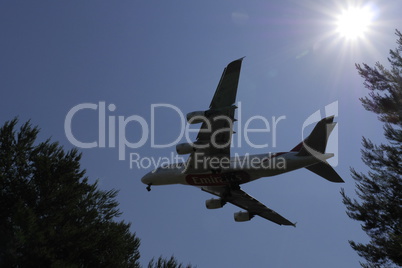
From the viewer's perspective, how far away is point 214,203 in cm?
3328

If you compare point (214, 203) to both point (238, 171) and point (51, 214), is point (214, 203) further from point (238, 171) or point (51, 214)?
point (51, 214)

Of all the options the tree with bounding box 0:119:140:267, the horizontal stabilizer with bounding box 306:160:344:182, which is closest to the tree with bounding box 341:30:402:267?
the horizontal stabilizer with bounding box 306:160:344:182

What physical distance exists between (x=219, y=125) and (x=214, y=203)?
8.81m

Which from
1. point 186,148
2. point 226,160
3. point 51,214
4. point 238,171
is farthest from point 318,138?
point 51,214

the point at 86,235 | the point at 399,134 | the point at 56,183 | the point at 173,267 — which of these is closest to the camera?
the point at 399,134

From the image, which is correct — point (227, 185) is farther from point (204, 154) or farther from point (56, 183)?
point (56, 183)

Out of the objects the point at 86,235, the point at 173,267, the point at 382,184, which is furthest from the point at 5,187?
the point at 382,184

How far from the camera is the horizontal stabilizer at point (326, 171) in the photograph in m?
27.5

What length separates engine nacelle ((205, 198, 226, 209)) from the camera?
33.1 metres

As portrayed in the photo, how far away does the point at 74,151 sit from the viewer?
31312 mm

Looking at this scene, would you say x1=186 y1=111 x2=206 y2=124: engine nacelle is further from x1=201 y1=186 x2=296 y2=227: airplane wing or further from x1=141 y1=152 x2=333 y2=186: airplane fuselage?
x1=201 y1=186 x2=296 y2=227: airplane wing

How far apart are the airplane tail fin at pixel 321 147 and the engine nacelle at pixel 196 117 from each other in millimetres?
6846

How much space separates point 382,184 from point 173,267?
1495 centimetres

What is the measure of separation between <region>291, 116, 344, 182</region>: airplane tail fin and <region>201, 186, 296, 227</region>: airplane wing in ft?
21.8
